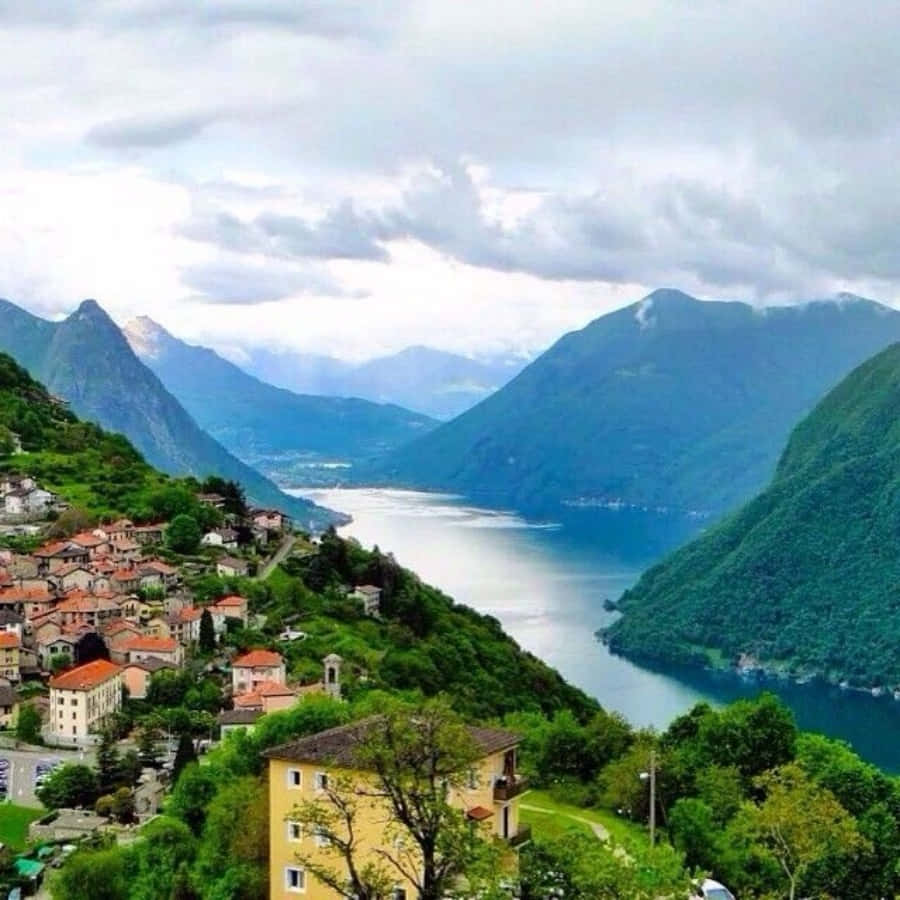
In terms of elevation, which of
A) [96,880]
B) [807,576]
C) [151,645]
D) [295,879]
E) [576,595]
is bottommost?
[576,595]

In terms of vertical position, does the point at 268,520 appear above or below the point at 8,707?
above

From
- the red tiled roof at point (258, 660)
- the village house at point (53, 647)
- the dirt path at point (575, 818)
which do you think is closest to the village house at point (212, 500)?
the village house at point (53, 647)

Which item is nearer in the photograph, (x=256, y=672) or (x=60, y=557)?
(x=256, y=672)

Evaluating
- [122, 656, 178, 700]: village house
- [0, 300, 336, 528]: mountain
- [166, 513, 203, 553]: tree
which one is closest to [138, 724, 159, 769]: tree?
[122, 656, 178, 700]: village house

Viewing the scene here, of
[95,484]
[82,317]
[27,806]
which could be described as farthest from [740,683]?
[82,317]

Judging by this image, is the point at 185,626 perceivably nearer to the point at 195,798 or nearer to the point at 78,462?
the point at 195,798

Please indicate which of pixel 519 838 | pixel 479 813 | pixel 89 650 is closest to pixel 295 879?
pixel 479 813

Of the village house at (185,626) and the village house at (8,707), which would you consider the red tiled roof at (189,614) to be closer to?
the village house at (185,626)
